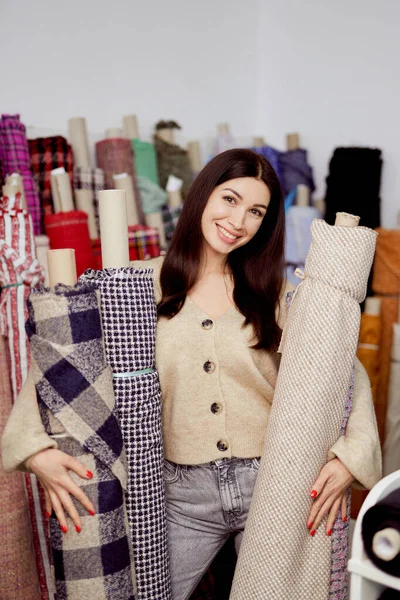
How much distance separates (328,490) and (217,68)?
8.45ft

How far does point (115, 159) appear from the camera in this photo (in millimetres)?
2568

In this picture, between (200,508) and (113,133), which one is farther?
(113,133)

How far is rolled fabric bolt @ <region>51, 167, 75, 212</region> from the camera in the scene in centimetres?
224

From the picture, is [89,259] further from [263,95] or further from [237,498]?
[263,95]

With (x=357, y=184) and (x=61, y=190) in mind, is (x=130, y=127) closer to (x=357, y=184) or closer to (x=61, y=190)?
(x=61, y=190)

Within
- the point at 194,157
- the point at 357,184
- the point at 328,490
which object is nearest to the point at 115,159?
the point at 194,157

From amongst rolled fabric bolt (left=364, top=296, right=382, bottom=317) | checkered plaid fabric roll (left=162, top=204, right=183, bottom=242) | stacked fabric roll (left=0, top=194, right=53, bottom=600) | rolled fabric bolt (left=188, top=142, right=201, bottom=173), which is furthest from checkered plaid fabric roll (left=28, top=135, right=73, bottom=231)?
rolled fabric bolt (left=364, top=296, right=382, bottom=317)

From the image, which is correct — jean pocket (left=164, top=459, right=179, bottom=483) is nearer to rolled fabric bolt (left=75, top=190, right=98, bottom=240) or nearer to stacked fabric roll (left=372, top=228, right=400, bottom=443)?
rolled fabric bolt (left=75, top=190, right=98, bottom=240)

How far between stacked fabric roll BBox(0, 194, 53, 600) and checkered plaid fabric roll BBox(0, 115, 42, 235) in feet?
0.90

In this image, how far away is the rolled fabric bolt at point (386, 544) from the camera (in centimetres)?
94

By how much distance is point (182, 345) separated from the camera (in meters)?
1.49

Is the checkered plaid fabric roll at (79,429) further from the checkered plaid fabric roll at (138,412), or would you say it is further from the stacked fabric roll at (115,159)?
the stacked fabric roll at (115,159)

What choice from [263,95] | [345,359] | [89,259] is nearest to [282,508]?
[345,359]

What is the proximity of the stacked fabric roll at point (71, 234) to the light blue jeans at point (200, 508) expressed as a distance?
0.95 m
